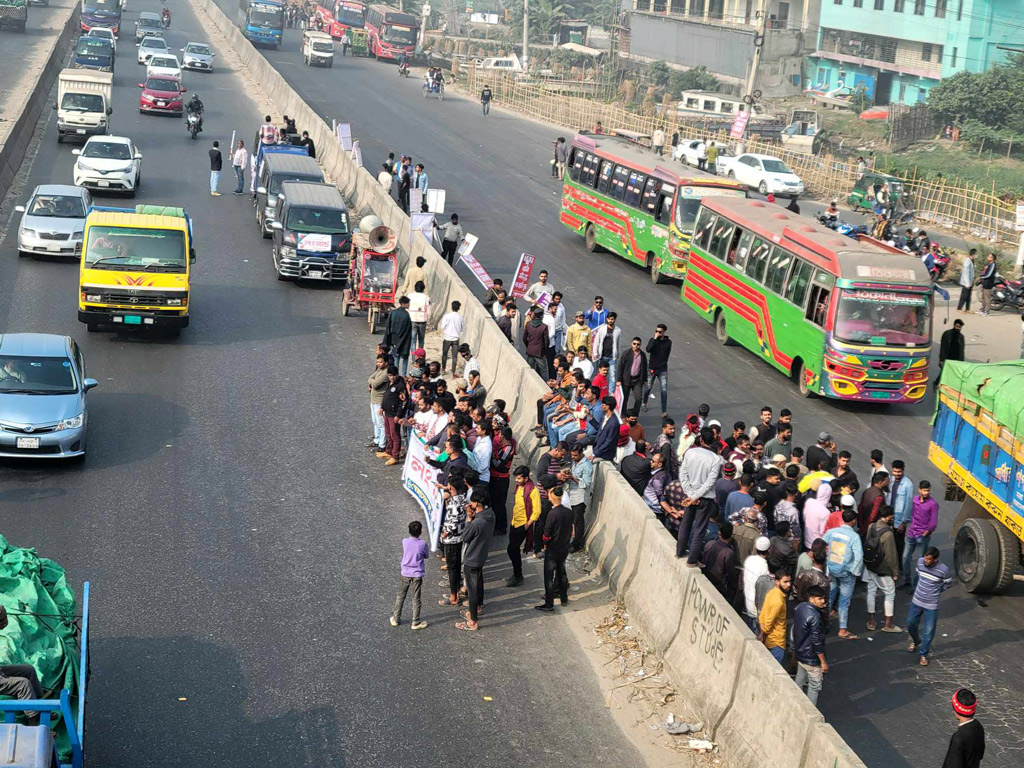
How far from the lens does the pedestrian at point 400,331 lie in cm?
2144

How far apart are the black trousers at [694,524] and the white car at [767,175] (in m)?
35.2

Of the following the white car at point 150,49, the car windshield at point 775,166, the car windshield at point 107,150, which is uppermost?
the white car at point 150,49

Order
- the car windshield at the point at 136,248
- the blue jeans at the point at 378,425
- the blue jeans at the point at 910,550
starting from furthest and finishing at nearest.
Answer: the car windshield at the point at 136,248 < the blue jeans at the point at 378,425 < the blue jeans at the point at 910,550

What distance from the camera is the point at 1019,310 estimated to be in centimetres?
3241

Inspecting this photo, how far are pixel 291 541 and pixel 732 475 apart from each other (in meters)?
5.40

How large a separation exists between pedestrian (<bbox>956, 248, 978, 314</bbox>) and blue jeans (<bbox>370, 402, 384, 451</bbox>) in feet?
60.6

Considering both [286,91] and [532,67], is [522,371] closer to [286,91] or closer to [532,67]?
[286,91]

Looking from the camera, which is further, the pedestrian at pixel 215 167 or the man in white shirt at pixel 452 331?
the pedestrian at pixel 215 167

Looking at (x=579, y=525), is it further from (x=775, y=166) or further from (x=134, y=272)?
(x=775, y=166)

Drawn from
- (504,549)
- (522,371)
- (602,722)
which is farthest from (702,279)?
(602,722)

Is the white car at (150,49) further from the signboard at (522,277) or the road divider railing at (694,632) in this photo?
the road divider railing at (694,632)

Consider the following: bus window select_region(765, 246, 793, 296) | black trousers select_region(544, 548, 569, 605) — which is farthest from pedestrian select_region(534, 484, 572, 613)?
bus window select_region(765, 246, 793, 296)

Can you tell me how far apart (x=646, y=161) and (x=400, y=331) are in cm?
1340

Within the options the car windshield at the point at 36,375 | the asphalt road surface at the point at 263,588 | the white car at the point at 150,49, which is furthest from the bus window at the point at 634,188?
the white car at the point at 150,49
